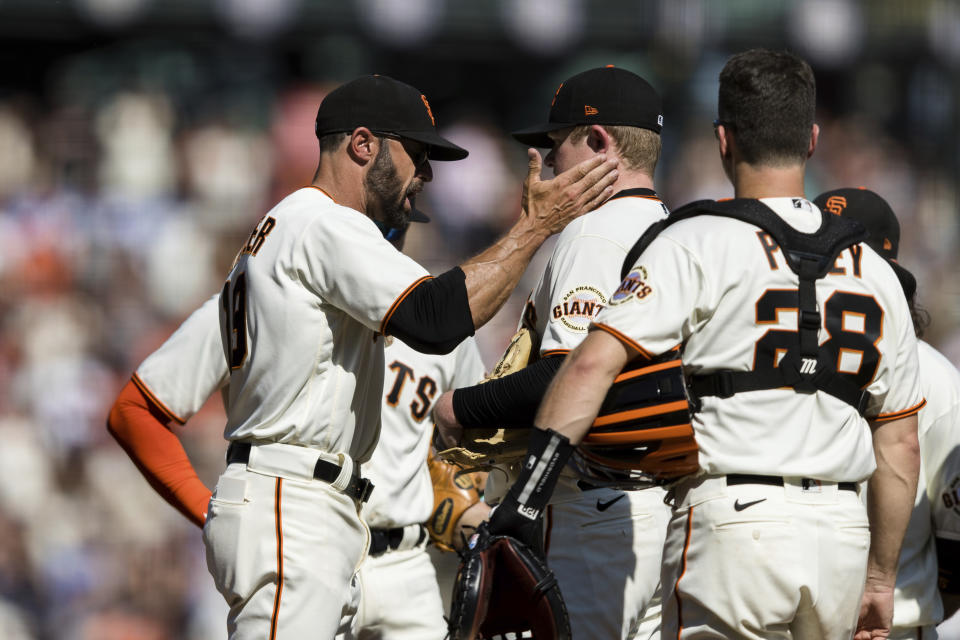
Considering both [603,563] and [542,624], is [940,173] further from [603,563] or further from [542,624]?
[542,624]

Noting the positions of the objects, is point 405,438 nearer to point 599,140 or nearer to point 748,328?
point 599,140

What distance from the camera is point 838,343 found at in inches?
116

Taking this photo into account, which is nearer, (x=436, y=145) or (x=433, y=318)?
(x=433, y=318)

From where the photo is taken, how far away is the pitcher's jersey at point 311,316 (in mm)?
3342

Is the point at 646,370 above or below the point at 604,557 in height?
above

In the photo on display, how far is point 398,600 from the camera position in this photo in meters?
4.54

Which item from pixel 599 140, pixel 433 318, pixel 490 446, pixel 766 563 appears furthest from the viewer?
pixel 599 140

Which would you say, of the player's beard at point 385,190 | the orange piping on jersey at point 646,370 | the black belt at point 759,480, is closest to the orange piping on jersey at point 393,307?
the player's beard at point 385,190

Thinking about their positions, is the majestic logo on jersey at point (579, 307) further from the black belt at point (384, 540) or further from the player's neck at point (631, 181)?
the black belt at point (384, 540)

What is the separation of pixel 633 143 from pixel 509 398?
105cm

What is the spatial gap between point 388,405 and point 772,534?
2.06 meters

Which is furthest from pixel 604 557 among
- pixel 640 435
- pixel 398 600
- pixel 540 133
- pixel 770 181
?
pixel 540 133

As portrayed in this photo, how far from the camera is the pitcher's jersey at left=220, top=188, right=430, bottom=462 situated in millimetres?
3342

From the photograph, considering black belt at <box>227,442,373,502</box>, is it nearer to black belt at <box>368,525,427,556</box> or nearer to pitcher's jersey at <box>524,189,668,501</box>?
pitcher's jersey at <box>524,189,668,501</box>
